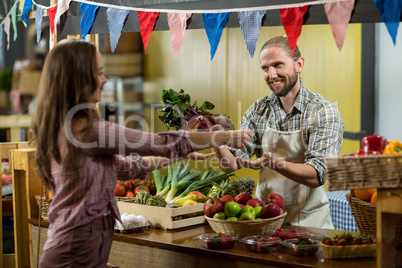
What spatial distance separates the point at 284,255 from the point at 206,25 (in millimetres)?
1484

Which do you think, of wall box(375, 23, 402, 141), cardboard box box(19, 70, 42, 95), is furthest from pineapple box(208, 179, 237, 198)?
cardboard box box(19, 70, 42, 95)

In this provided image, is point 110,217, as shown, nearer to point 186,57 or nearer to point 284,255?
point 284,255

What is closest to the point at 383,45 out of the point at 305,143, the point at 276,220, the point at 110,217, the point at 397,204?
the point at 305,143

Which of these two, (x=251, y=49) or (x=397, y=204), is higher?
(x=251, y=49)

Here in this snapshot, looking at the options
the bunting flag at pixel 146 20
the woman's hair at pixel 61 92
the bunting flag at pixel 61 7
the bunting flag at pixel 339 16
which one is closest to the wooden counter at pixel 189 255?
the woman's hair at pixel 61 92

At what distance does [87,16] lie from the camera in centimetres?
365

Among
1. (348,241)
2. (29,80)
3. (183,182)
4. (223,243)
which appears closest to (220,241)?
(223,243)

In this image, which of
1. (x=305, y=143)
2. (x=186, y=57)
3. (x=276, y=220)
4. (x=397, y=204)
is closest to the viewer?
(x=397, y=204)

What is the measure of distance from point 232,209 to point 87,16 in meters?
1.90

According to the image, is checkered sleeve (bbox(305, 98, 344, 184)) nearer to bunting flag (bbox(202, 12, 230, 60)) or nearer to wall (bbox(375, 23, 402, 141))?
bunting flag (bbox(202, 12, 230, 60))

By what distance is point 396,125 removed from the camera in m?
5.73

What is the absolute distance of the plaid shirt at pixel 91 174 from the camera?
6.68 feet

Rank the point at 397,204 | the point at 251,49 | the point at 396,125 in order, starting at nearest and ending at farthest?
the point at 397,204 < the point at 251,49 < the point at 396,125

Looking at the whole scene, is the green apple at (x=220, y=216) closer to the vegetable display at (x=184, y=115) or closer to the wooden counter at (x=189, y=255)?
the wooden counter at (x=189, y=255)
